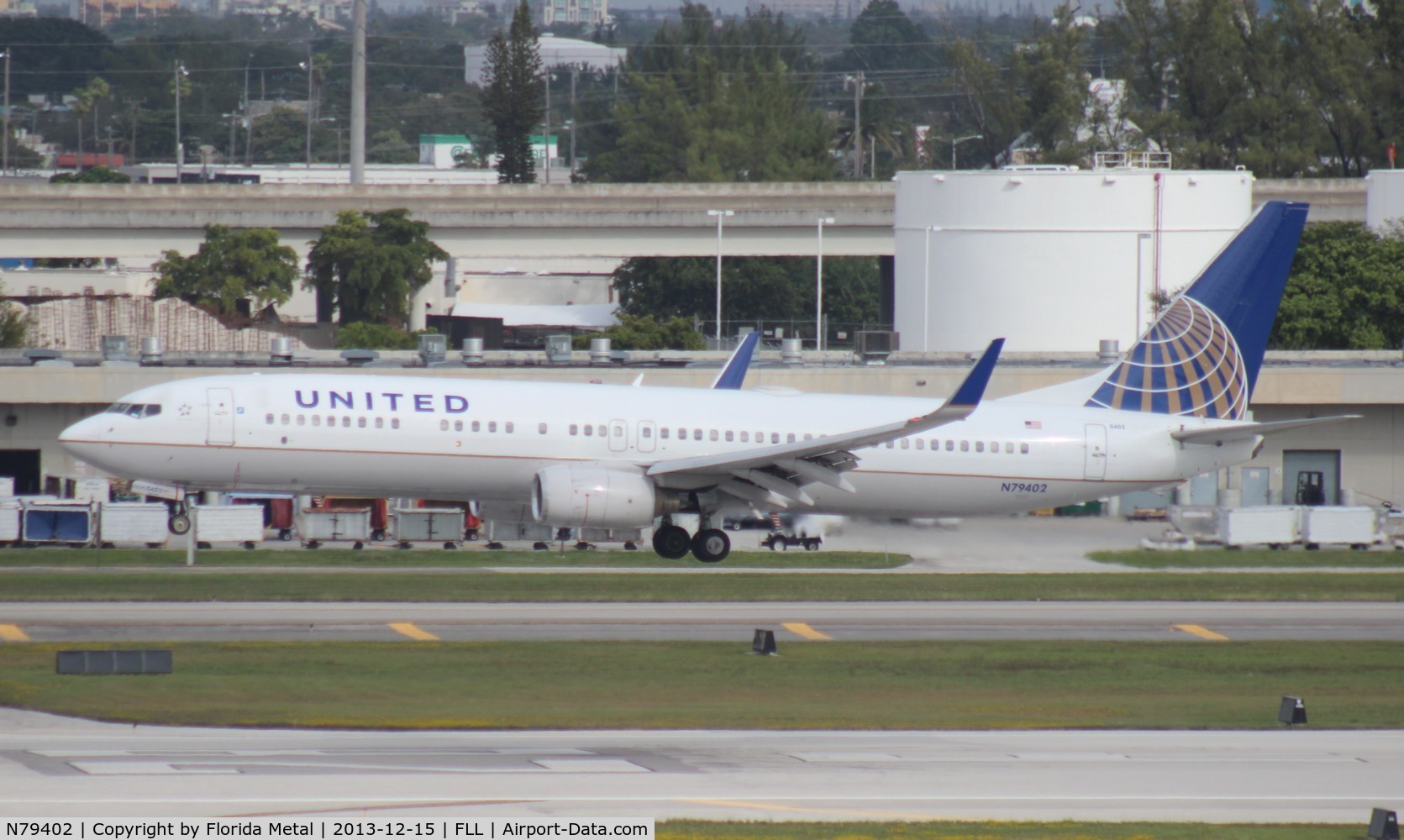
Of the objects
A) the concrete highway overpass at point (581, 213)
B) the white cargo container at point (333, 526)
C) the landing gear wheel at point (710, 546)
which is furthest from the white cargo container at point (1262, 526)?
the concrete highway overpass at point (581, 213)

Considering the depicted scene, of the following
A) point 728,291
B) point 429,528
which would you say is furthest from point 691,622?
point 728,291

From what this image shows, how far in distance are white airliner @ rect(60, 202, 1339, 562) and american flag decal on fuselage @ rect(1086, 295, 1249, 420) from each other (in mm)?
61

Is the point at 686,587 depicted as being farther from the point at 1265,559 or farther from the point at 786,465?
the point at 1265,559

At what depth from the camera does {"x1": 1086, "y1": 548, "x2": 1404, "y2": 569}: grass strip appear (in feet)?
158

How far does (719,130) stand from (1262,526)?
10993 centimetres

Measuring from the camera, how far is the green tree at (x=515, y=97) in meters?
140

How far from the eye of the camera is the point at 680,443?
40.8m

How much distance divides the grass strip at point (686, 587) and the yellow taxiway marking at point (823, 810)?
20.2 m

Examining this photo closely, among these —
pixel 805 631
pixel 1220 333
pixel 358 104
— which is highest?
pixel 358 104

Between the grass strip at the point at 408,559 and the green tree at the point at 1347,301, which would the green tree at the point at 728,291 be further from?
the grass strip at the point at 408,559

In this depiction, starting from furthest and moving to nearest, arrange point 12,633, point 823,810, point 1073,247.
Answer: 1. point 1073,247
2. point 12,633
3. point 823,810

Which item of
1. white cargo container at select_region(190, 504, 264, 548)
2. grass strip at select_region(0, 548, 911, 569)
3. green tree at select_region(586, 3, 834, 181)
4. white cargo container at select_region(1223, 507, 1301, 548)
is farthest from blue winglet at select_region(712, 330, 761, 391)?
green tree at select_region(586, 3, 834, 181)

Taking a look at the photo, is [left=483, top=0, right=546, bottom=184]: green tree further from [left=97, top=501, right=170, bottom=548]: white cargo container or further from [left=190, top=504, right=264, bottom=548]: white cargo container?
[left=97, top=501, right=170, bottom=548]: white cargo container

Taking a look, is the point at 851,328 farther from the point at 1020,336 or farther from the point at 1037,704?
the point at 1037,704
